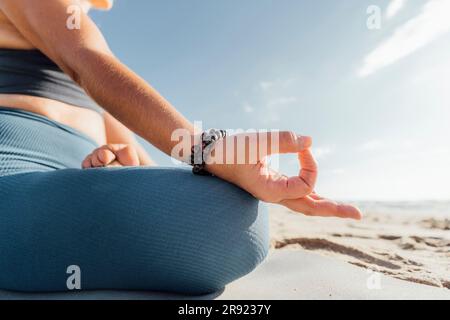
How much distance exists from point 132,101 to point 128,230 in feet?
1.24

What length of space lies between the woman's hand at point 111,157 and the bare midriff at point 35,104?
11.5 inches

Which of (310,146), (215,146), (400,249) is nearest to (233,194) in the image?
(215,146)

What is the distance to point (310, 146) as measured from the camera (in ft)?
3.38

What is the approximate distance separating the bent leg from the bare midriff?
1.65 ft

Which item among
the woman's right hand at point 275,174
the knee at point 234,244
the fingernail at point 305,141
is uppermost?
the fingernail at point 305,141

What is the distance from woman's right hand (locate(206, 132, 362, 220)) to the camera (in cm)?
100

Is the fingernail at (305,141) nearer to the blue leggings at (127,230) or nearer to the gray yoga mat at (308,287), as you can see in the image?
the blue leggings at (127,230)

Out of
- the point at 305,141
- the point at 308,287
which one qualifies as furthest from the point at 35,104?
the point at 308,287

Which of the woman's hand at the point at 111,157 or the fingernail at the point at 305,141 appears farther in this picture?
the woman's hand at the point at 111,157

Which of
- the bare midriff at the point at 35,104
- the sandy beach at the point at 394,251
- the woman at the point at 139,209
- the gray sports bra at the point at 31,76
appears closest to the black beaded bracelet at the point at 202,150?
the woman at the point at 139,209

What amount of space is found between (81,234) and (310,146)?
0.68m

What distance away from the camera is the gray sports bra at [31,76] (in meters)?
1.58

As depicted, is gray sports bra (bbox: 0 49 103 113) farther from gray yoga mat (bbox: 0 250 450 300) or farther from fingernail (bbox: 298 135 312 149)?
fingernail (bbox: 298 135 312 149)

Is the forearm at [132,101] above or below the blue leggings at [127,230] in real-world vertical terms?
above
